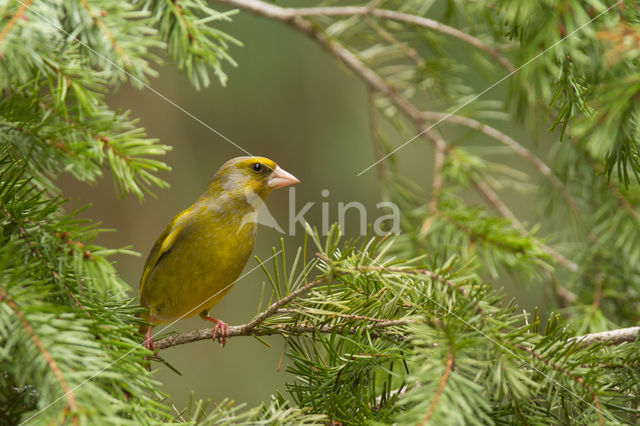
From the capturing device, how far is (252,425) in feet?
4.01

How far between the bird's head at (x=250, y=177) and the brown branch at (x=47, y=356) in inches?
70.6

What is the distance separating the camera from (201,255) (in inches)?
98.7

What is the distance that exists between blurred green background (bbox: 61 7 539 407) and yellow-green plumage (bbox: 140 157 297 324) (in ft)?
6.96

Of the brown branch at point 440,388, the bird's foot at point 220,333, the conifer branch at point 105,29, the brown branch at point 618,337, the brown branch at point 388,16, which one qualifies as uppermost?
the brown branch at point 388,16

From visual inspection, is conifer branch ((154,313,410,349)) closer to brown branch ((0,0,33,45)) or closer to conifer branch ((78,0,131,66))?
conifer branch ((78,0,131,66))

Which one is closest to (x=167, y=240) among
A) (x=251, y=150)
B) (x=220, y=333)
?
(x=220, y=333)

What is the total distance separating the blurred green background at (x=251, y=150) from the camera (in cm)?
479

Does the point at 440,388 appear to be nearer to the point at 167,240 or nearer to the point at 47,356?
the point at 47,356

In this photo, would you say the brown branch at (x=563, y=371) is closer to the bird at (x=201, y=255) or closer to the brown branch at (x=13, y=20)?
the brown branch at (x=13, y=20)

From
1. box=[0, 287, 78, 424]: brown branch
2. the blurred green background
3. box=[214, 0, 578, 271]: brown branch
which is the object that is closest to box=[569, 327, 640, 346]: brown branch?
box=[0, 287, 78, 424]: brown branch

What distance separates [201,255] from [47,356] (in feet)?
4.95

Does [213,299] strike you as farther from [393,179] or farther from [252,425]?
[252,425]

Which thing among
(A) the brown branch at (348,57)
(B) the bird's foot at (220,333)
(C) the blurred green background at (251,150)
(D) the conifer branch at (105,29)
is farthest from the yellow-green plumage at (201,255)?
(C) the blurred green background at (251,150)

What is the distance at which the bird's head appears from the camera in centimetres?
284
